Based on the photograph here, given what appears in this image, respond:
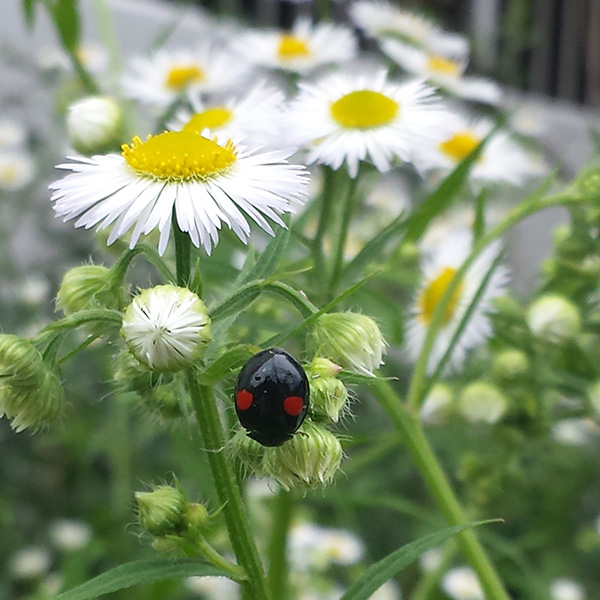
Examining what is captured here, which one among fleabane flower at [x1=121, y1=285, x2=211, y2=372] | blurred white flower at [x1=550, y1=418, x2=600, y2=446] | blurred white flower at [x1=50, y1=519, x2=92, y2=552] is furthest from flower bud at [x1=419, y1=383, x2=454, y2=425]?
blurred white flower at [x1=50, y1=519, x2=92, y2=552]

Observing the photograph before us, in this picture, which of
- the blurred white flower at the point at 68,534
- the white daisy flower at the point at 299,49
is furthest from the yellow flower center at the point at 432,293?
the blurred white flower at the point at 68,534

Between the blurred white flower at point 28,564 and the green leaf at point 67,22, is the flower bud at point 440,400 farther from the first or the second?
the blurred white flower at point 28,564

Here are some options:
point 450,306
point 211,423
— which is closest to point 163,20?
point 450,306

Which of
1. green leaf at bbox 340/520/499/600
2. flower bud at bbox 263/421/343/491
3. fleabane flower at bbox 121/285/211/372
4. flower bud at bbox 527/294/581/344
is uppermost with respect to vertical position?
fleabane flower at bbox 121/285/211/372

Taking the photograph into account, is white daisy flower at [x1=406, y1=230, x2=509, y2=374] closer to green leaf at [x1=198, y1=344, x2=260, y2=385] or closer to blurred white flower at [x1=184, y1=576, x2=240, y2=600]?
green leaf at [x1=198, y1=344, x2=260, y2=385]

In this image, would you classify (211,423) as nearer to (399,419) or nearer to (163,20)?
(399,419)
